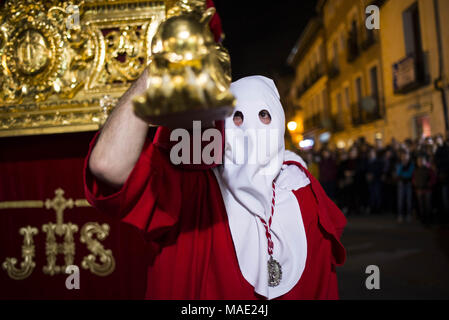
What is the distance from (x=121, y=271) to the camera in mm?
1791

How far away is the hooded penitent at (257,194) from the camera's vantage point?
129 cm

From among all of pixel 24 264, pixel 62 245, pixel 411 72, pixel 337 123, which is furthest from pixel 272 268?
pixel 337 123

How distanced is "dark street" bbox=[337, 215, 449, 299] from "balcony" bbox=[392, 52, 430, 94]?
5394 millimetres

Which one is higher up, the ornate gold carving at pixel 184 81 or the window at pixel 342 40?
the window at pixel 342 40

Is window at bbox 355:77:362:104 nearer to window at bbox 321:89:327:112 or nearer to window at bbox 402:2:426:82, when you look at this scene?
window at bbox 321:89:327:112

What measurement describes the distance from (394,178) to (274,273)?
7.10 m

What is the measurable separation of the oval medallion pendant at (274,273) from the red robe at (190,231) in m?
0.07

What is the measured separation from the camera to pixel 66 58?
1.75m

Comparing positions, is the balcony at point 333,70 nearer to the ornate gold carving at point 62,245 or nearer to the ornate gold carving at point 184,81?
the ornate gold carving at point 62,245

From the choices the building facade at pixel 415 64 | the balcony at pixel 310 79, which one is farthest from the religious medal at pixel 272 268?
the balcony at pixel 310 79

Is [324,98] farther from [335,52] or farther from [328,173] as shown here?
[328,173]

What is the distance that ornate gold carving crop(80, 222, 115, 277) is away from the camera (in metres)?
1.78

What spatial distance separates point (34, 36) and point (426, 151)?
674cm
